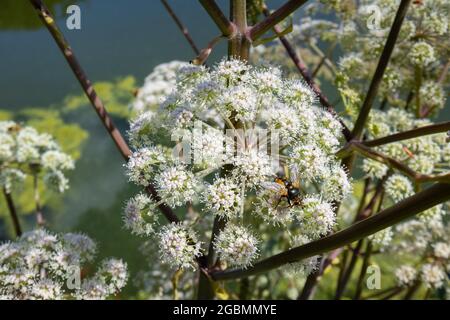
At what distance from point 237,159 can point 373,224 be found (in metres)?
0.32

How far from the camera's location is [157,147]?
1.08 m

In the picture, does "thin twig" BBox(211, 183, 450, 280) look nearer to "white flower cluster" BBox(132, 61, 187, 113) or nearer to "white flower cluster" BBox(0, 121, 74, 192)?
"white flower cluster" BBox(0, 121, 74, 192)

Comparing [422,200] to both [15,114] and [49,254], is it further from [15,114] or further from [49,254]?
[15,114]

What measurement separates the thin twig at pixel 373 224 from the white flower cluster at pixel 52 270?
0.51 meters

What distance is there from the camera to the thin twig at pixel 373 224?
64 cm

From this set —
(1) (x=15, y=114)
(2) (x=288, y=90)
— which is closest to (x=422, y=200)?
(2) (x=288, y=90)

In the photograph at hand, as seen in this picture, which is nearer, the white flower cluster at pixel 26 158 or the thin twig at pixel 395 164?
the thin twig at pixel 395 164

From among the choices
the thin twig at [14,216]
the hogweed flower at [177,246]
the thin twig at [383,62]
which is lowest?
the hogweed flower at [177,246]

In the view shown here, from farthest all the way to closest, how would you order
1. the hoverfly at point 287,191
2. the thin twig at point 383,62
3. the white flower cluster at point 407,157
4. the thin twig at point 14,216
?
1. the thin twig at point 14,216
2. the white flower cluster at point 407,157
3. the thin twig at point 383,62
4. the hoverfly at point 287,191

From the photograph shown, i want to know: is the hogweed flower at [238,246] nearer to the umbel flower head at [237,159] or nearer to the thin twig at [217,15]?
the umbel flower head at [237,159]

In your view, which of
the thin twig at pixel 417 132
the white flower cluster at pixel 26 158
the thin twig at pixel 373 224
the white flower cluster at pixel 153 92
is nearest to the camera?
the thin twig at pixel 373 224

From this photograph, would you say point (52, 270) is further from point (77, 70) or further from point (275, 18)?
point (275, 18)

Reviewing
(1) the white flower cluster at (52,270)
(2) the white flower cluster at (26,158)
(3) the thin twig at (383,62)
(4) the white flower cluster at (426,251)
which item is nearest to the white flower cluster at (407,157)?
(3) the thin twig at (383,62)

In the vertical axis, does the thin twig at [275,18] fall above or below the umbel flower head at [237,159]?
above
